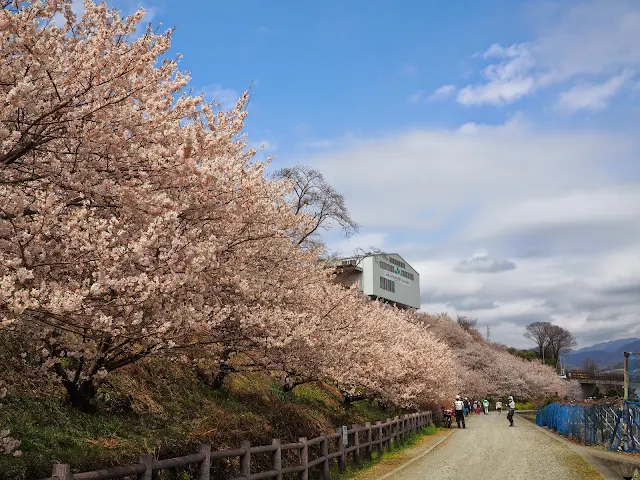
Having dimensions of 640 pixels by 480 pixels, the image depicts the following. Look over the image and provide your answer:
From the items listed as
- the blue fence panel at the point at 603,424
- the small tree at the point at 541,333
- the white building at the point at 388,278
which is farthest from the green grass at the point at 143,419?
the small tree at the point at 541,333

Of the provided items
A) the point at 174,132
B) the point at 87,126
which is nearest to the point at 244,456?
the point at 174,132

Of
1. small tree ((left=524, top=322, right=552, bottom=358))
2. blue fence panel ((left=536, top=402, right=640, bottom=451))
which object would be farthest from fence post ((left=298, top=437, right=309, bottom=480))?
small tree ((left=524, top=322, right=552, bottom=358))

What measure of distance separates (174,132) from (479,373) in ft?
229

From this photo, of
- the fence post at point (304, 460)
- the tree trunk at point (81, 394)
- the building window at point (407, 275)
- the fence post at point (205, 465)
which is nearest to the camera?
the fence post at point (205, 465)

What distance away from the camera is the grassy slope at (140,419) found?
26.6 ft

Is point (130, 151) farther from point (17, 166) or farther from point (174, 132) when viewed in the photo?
point (17, 166)

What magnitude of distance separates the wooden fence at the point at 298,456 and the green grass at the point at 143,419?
631 mm

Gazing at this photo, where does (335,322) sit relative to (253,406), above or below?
above

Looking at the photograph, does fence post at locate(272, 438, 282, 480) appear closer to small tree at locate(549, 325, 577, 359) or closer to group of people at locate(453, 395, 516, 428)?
group of people at locate(453, 395, 516, 428)

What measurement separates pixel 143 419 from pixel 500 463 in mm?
10883

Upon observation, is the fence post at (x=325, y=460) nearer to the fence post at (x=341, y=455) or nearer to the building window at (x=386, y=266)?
the fence post at (x=341, y=455)

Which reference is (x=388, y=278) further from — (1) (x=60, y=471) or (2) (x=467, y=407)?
(1) (x=60, y=471)

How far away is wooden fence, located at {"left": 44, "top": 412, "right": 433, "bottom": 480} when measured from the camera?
6.86 meters

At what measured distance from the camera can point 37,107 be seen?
5672mm
